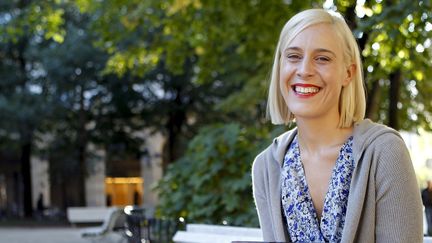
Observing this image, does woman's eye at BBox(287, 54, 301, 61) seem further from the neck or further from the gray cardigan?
the gray cardigan

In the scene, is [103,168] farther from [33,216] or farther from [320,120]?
[320,120]

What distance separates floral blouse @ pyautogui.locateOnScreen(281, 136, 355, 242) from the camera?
2285 millimetres

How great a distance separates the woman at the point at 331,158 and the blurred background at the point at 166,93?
756 millimetres

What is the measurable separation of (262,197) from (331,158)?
27cm

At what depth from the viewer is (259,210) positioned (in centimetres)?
253

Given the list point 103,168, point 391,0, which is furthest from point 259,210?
point 103,168

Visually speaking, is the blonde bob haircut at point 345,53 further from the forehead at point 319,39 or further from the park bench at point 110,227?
the park bench at point 110,227

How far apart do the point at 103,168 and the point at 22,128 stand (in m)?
9.42

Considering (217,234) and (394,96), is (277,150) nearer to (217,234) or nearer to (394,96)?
(217,234)

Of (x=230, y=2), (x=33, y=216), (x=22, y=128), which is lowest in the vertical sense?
(x=33, y=216)

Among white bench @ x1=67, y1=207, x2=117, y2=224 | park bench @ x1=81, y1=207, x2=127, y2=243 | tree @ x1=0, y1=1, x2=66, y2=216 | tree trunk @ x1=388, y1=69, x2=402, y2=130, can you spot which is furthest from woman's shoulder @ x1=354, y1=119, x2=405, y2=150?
tree @ x1=0, y1=1, x2=66, y2=216

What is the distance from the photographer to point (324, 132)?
2.39 m

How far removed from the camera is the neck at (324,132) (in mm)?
2379

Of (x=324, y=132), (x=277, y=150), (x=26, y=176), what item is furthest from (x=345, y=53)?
(x=26, y=176)
